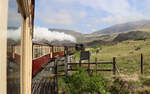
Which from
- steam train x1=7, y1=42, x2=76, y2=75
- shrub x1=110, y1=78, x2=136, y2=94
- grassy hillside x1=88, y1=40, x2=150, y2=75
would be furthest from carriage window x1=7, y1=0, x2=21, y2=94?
grassy hillside x1=88, y1=40, x2=150, y2=75

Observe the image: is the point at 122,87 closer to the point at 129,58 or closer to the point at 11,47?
the point at 11,47

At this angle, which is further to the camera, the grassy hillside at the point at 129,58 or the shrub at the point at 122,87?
the grassy hillside at the point at 129,58

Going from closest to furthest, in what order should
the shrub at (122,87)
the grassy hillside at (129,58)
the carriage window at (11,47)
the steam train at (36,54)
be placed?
the carriage window at (11,47) → the steam train at (36,54) → the shrub at (122,87) → the grassy hillside at (129,58)

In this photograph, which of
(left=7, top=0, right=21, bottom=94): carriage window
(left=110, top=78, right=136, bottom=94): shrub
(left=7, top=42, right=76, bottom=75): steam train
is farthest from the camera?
(left=110, top=78, right=136, bottom=94): shrub

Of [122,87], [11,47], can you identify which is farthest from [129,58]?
[11,47]

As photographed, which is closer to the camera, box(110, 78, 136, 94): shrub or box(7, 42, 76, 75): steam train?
box(7, 42, 76, 75): steam train

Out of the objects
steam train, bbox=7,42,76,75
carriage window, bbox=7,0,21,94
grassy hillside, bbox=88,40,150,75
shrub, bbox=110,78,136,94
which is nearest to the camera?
carriage window, bbox=7,0,21,94

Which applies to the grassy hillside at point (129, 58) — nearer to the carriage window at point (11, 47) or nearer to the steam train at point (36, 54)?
the steam train at point (36, 54)

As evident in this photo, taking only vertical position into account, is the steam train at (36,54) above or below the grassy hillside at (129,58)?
above

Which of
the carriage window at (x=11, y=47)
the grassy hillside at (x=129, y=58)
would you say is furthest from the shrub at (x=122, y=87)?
the carriage window at (x=11, y=47)

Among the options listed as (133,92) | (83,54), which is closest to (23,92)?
(133,92)

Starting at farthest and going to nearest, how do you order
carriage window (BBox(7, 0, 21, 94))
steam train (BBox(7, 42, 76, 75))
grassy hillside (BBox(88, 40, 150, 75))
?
grassy hillside (BBox(88, 40, 150, 75)), steam train (BBox(7, 42, 76, 75)), carriage window (BBox(7, 0, 21, 94))

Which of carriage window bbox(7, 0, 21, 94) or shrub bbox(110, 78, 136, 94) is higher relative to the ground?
carriage window bbox(7, 0, 21, 94)

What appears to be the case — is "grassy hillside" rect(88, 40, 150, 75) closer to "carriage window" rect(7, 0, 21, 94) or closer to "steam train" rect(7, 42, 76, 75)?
"steam train" rect(7, 42, 76, 75)
